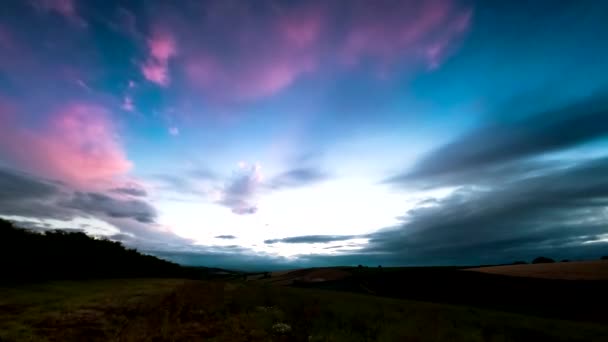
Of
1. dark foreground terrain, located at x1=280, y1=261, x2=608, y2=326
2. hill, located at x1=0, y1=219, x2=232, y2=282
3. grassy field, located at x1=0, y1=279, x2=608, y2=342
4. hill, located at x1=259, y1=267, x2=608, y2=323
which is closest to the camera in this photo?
grassy field, located at x1=0, y1=279, x2=608, y2=342

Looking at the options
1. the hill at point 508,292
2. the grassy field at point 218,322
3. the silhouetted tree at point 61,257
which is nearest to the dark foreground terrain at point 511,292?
the hill at point 508,292

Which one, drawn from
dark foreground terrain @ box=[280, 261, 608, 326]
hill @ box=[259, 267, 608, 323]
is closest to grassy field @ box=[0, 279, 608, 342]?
dark foreground terrain @ box=[280, 261, 608, 326]

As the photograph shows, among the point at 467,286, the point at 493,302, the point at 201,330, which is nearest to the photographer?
the point at 201,330

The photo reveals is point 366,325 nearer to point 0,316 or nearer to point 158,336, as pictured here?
point 158,336

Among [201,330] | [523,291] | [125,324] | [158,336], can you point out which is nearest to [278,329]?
[201,330]

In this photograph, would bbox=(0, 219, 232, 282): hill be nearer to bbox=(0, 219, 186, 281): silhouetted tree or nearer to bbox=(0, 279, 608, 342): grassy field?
bbox=(0, 219, 186, 281): silhouetted tree

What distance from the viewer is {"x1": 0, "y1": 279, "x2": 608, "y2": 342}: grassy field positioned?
13078 mm

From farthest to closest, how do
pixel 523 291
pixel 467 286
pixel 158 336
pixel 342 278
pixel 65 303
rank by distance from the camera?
pixel 342 278 < pixel 467 286 < pixel 523 291 < pixel 65 303 < pixel 158 336

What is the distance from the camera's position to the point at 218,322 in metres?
16.5

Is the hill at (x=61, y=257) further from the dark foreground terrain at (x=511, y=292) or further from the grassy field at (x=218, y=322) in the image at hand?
the dark foreground terrain at (x=511, y=292)

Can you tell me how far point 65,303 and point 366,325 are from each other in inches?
694

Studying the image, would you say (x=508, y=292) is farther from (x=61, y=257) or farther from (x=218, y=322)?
(x=61, y=257)

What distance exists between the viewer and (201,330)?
570 inches

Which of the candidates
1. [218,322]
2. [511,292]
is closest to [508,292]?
[511,292]
